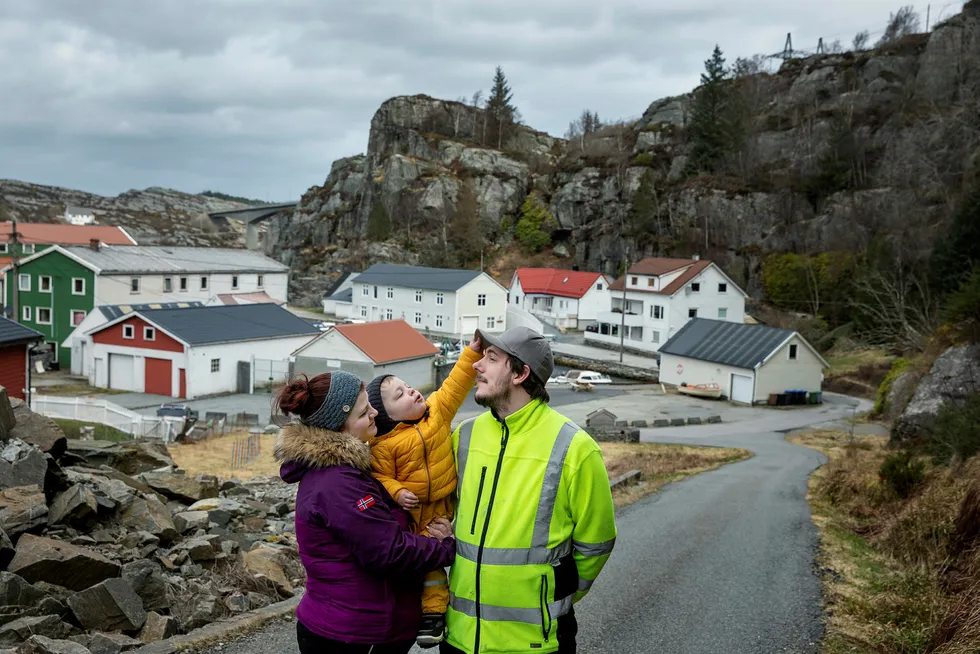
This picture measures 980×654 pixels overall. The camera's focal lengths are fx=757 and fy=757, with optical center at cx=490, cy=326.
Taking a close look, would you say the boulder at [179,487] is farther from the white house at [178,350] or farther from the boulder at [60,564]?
the white house at [178,350]

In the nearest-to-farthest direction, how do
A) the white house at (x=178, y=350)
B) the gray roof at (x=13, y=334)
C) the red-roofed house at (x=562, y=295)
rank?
the gray roof at (x=13, y=334)
the white house at (x=178, y=350)
the red-roofed house at (x=562, y=295)

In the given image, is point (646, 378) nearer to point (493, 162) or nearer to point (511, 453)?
point (511, 453)

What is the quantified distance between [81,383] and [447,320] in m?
28.4

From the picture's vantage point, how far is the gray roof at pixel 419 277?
60719 millimetres

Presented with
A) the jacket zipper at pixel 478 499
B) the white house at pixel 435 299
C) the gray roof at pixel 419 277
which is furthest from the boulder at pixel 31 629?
the gray roof at pixel 419 277

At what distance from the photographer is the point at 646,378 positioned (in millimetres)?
48938

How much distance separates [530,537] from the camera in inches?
137

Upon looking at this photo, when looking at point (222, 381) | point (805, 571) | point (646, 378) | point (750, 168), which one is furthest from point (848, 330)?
point (805, 571)

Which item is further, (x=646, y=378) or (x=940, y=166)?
(x=940, y=166)

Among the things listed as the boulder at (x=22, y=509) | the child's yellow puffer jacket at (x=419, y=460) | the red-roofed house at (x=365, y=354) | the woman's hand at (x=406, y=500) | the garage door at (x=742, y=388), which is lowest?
the garage door at (x=742, y=388)

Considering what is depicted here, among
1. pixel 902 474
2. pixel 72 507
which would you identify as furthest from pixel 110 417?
pixel 902 474

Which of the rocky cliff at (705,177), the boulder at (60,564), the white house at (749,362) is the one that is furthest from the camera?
the rocky cliff at (705,177)

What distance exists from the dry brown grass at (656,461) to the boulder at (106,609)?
7878 millimetres

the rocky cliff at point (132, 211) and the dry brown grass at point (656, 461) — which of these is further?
the rocky cliff at point (132, 211)
